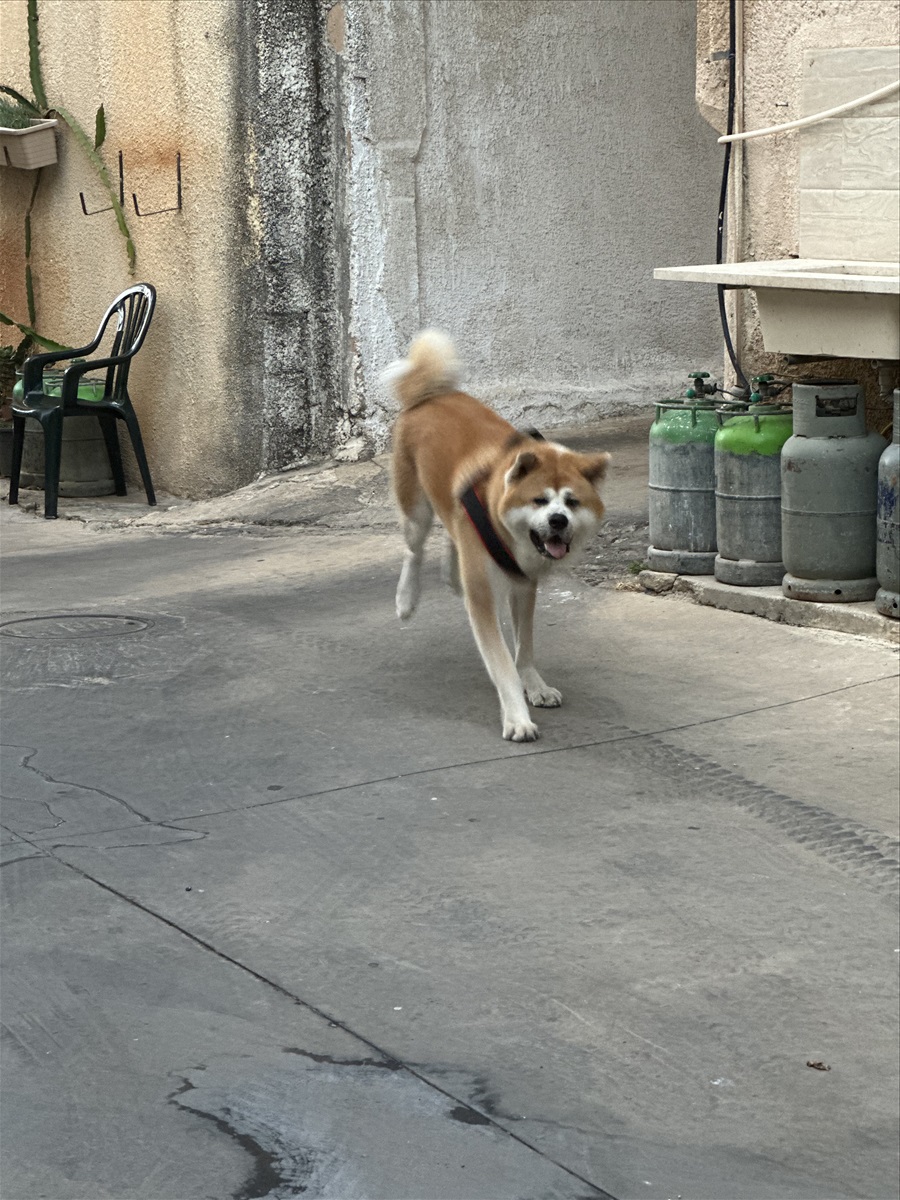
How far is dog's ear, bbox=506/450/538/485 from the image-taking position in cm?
496

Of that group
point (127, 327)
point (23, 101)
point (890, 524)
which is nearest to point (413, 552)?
point (890, 524)

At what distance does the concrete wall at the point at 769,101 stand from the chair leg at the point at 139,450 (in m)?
3.82

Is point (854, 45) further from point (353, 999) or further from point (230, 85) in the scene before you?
point (353, 999)

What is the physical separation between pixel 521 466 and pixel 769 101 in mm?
2884

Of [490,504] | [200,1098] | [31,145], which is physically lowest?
[200,1098]

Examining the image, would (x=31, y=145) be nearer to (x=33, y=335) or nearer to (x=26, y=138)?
(x=26, y=138)

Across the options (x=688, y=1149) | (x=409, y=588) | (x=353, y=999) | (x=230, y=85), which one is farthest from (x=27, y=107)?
(x=688, y=1149)

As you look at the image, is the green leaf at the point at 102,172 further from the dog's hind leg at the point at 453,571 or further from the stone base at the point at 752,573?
the stone base at the point at 752,573

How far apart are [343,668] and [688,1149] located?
326 centimetres

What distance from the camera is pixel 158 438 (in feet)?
32.6

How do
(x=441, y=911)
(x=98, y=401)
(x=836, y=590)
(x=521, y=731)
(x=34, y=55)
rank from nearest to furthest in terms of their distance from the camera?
(x=441, y=911), (x=521, y=731), (x=836, y=590), (x=98, y=401), (x=34, y=55)

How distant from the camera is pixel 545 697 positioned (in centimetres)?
558

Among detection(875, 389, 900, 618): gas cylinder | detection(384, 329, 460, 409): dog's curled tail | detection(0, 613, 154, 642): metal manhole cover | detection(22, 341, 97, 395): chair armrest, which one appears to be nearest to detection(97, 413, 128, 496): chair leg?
detection(22, 341, 97, 395): chair armrest

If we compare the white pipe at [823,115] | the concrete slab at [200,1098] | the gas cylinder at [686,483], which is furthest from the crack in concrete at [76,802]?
the white pipe at [823,115]
